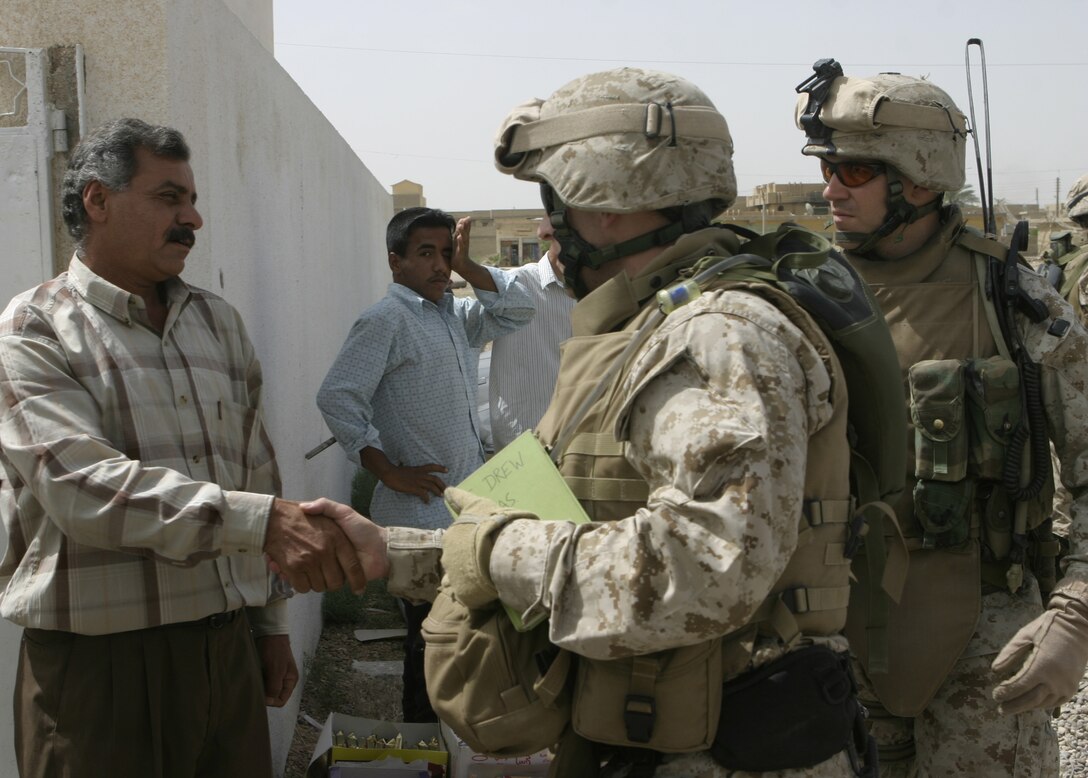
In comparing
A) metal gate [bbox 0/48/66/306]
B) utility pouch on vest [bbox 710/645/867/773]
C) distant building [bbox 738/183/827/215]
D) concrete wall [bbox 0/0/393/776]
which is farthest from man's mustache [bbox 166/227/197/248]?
distant building [bbox 738/183/827/215]

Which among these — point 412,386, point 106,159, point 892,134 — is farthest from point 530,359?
point 106,159

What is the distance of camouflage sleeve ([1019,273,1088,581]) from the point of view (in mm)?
2996

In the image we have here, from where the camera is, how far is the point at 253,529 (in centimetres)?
249

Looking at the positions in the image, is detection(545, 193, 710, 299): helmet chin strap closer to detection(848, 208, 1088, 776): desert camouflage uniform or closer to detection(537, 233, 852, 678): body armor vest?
detection(537, 233, 852, 678): body armor vest

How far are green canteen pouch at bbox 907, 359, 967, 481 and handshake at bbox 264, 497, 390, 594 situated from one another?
152 centimetres

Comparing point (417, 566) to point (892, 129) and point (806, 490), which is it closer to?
point (806, 490)

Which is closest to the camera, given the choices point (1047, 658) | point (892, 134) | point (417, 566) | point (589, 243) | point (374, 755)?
point (589, 243)

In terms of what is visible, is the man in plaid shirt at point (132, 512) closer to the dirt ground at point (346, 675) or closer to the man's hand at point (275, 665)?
the man's hand at point (275, 665)

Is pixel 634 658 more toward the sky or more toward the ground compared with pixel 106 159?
more toward the ground

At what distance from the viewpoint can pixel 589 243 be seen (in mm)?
2207

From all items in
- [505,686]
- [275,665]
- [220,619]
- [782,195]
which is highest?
[782,195]

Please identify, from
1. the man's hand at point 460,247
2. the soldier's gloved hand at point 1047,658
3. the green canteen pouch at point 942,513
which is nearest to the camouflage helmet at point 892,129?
the green canteen pouch at point 942,513

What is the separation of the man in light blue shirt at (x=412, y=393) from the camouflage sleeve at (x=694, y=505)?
8.14 feet

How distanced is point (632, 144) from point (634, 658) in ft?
3.13
